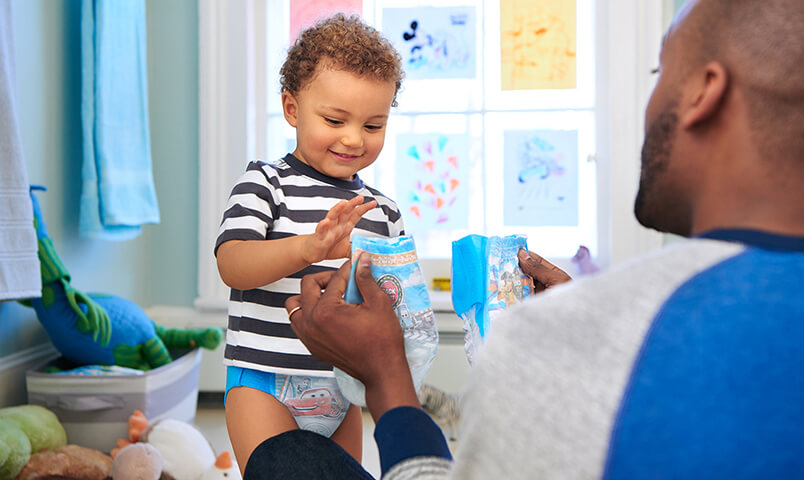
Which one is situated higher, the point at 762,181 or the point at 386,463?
the point at 762,181

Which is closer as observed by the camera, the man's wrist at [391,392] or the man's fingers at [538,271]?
the man's wrist at [391,392]

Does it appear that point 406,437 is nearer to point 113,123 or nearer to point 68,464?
point 68,464

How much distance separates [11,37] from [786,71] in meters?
1.69

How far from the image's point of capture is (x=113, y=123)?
2094mm

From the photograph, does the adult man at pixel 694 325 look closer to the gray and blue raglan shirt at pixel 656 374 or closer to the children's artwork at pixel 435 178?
the gray and blue raglan shirt at pixel 656 374

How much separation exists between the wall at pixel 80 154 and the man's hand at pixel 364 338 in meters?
1.50

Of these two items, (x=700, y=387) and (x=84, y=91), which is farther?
(x=84, y=91)

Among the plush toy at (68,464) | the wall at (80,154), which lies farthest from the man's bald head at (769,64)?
the wall at (80,154)

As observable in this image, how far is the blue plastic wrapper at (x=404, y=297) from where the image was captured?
741 millimetres

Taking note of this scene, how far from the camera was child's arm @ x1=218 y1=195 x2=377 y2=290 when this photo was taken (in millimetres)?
923

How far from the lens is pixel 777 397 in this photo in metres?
0.38

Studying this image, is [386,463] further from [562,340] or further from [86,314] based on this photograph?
[86,314]

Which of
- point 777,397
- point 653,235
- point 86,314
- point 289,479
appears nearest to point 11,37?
point 86,314

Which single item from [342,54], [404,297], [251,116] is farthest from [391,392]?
[251,116]
